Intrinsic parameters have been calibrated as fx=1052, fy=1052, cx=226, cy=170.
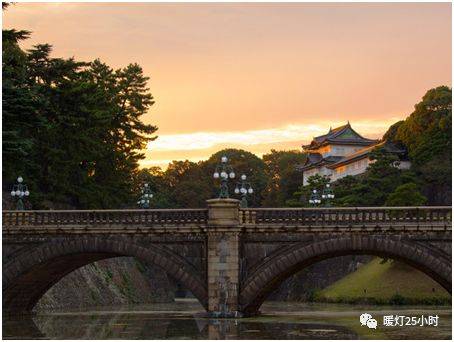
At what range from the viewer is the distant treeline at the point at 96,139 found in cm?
5594

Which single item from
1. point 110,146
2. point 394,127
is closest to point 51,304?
point 110,146

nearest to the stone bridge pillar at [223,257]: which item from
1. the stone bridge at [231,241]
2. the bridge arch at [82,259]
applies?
the stone bridge at [231,241]

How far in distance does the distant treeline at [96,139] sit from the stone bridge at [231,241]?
4966 mm

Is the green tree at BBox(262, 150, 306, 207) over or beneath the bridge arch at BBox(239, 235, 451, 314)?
over

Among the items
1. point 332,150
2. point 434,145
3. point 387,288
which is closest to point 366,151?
point 434,145

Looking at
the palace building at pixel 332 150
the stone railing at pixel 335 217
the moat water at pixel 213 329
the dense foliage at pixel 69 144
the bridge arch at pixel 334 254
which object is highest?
the palace building at pixel 332 150

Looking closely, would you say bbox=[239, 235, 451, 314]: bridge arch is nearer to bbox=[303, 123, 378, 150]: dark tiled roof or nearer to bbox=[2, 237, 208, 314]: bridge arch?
bbox=[2, 237, 208, 314]: bridge arch

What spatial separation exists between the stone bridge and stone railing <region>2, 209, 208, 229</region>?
0.05 m

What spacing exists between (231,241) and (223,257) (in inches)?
35.6

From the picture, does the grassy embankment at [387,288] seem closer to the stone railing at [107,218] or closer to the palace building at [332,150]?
the stone railing at [107,218]

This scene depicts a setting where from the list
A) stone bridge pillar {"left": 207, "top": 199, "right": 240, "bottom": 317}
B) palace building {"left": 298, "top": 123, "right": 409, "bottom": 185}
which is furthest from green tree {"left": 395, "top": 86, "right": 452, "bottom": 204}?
stone bridge pillar {"left": 207, "top": 199, "right": 240, "bottom": 317}

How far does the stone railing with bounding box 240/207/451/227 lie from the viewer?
5131cm

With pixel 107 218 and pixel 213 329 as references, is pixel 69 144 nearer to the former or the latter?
pixel 107 218

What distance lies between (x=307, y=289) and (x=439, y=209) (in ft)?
186
